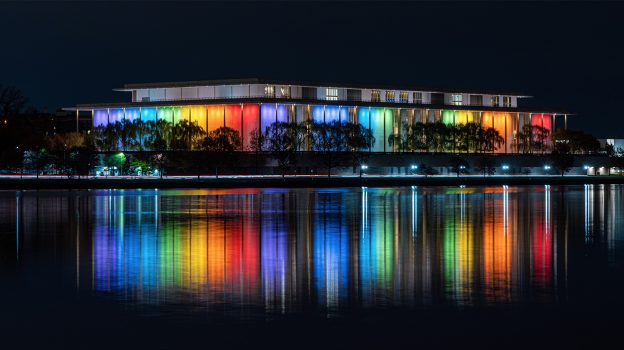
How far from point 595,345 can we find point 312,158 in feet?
303

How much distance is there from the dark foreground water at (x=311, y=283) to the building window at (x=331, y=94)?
85.5m

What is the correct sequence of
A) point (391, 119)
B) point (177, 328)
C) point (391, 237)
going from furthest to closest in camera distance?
point (391, 119), point (391, 237), point (177, 328)

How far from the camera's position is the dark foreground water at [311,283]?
1292 cm

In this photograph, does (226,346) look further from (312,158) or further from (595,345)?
(312,158)

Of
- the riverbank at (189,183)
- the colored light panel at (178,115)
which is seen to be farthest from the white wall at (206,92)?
the riverbank at (189,183)

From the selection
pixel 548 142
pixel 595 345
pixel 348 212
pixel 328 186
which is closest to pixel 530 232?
pixel 348 212

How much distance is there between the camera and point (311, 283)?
55.7 feet

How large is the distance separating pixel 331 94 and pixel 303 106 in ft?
16.3

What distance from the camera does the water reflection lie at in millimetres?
Answer: 15828

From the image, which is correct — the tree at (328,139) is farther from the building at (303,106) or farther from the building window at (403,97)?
the building window at (403,97)

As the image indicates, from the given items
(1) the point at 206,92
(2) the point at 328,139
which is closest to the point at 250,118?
(1) the point at 206,92

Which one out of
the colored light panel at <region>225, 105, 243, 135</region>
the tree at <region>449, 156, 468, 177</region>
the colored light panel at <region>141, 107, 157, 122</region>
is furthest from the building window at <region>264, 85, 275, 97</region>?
the tree at <region>449, 156, 468, 177</region>

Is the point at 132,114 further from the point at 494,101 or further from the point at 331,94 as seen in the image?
the point at 494,101

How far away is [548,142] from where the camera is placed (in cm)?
13088
